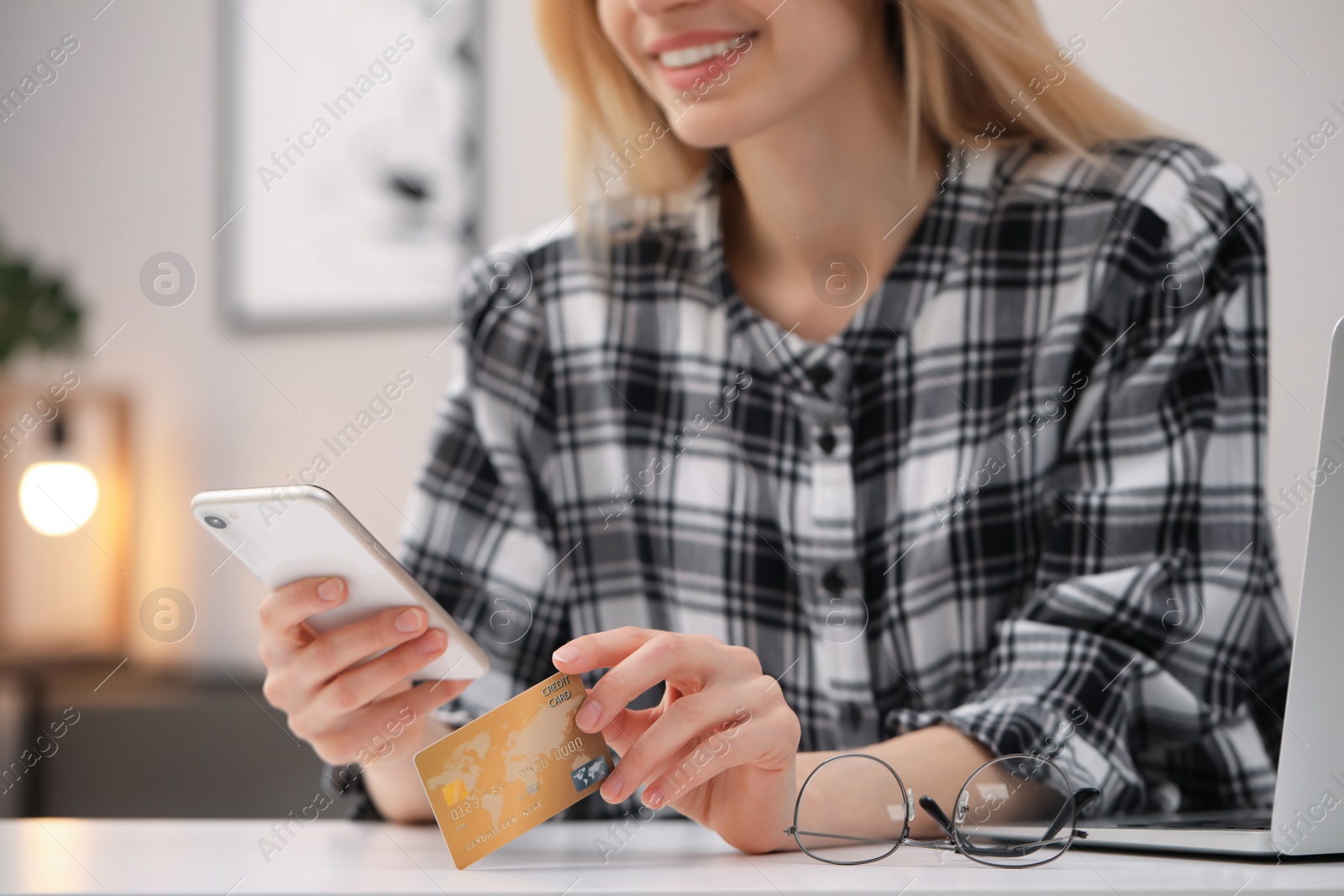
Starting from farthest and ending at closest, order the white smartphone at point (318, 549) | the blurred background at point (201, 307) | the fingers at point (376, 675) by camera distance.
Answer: the blurred background at point (201, 307), the fingers at point (376, 675), the white smartphone at point (318, 549)

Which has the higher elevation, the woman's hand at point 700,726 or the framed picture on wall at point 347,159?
the framed picture on wall at point 347,159

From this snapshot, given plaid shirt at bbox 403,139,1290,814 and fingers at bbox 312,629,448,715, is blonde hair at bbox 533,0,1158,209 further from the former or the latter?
fingers at bbox 312,629,448,715

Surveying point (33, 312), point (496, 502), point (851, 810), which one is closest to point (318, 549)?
point (851, 810)

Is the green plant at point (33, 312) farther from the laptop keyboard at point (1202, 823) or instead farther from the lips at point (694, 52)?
the laptop keyboard at point (1202, 823)

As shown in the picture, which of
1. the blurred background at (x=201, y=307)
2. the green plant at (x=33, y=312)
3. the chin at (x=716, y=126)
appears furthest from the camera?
the green plant at (x=33, y=312)

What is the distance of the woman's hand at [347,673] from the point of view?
0.68 metres

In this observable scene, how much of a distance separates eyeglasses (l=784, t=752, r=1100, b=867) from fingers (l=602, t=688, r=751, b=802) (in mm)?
90

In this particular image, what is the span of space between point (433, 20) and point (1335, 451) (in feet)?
6.71

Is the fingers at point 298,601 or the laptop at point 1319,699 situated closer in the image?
the laptop at point 1319,699

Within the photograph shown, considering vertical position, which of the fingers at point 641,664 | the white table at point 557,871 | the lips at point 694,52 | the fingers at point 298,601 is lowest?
the white table at point 557,871

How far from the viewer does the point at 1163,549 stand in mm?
894

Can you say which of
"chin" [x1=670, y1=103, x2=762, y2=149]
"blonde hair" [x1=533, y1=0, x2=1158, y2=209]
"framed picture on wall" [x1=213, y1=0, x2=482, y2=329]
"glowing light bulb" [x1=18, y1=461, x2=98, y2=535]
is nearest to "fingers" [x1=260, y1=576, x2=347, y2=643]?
"chin" [x1=670, y1=103, x2=762, y2=149]

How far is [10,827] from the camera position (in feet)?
2.53

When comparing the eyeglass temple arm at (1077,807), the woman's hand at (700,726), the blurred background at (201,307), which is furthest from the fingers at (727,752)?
the blurred background at (201,307)
